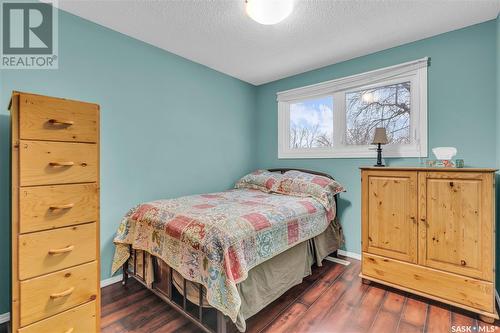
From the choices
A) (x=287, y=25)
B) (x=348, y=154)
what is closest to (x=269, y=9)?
(x=287, y=25)

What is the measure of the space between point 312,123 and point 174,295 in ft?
8.92

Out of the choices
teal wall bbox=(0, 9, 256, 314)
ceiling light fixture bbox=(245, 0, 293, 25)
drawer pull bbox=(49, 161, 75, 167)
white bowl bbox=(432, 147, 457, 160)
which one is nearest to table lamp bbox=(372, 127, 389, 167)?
white bowl bbox=(432, 147, 457, 160)

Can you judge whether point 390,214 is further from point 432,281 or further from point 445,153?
point 445,153

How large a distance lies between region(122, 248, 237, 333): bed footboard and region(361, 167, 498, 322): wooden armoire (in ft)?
4.90

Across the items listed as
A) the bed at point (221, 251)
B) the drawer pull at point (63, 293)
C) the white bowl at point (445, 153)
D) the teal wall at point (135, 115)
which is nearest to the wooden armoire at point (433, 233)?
the white bowl at point (445, 153)

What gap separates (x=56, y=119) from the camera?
1.34 m

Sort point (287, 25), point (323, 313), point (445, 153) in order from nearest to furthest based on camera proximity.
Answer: point (323, 313) → point (445, 153) → point (287, 25)

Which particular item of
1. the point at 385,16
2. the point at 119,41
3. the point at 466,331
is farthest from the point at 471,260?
the point at 119,41

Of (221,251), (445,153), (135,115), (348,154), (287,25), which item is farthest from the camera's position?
(348,154)

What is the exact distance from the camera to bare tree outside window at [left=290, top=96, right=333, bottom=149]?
10.9ft

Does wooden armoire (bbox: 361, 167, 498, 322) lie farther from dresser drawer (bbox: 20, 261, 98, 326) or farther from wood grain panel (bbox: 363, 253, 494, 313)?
dresser drawer (bbox: 20, 261, 98, 326)

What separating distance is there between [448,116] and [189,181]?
283cm

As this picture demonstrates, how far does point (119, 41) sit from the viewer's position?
2395 mm

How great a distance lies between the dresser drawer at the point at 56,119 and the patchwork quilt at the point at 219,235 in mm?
810
